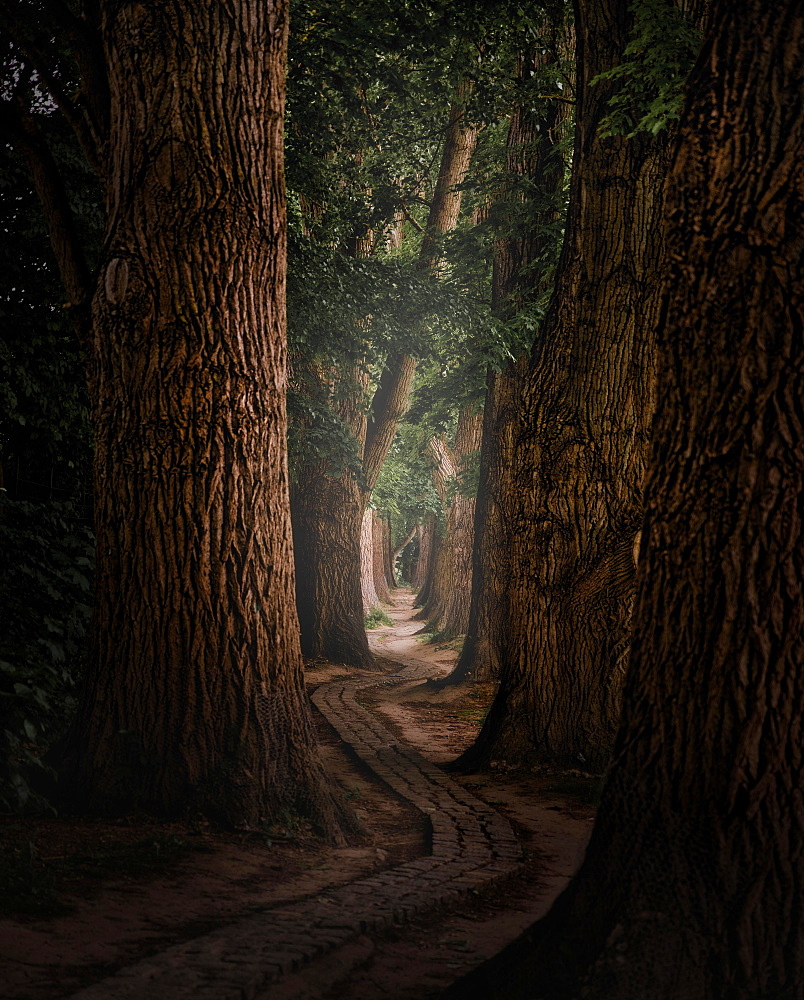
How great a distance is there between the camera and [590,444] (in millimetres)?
7727

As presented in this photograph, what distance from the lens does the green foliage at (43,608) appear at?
502 centimetres

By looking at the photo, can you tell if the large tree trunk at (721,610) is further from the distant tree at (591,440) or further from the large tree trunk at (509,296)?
the large tree trunk at (509,296)

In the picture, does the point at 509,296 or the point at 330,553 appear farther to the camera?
the point at 330,553

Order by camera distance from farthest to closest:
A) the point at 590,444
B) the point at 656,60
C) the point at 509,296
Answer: the point at 509,296, the point at 590,444, the point at 656,60

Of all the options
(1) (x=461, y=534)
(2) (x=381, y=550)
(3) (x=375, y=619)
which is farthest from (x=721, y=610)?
(2) (x=381, y=550)

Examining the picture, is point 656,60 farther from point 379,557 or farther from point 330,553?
point 379,557

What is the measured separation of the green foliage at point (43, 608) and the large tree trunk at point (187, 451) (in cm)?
40

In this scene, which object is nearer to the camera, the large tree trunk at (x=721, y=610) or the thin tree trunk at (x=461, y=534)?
the large tree trunk at (x=721, y=610)

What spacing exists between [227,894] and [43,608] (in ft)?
11.9

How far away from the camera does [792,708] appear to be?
2.91 metres

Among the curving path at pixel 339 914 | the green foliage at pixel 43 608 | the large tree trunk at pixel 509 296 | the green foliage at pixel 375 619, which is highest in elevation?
the large tree trunk at pixel 509 296

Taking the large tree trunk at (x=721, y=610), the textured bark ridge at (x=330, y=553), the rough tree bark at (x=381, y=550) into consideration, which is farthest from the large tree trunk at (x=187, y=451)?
the rough tree bark at (x=381, y=550)

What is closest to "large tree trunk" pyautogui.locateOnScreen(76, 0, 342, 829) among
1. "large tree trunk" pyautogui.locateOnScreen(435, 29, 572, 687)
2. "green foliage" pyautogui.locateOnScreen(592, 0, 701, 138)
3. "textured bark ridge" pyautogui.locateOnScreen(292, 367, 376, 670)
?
"green foliage" pyautogui.locateOnScreen(592, 0, 701, 138)

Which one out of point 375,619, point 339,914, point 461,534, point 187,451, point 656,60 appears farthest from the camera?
point 375,619
